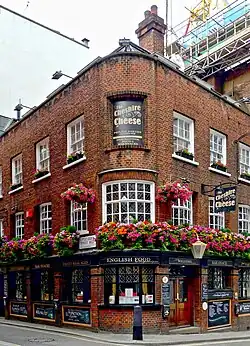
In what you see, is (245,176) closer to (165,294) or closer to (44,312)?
(165,294)

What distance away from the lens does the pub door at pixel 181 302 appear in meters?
19.9

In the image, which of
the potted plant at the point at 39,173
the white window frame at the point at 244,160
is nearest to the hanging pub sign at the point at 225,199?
the white window frame at the point at 244,160

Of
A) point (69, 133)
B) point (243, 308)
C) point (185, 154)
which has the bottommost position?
point (243, 308)

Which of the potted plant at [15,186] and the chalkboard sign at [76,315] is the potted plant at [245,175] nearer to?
the chalkboard sign at [76,315]

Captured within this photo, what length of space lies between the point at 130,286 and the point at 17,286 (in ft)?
27.7

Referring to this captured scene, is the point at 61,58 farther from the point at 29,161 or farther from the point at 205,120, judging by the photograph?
the point at 205,120

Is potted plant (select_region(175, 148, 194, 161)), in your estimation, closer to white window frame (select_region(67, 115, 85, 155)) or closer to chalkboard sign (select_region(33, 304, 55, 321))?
white window frame (select_region(67, 115, 85, 155))

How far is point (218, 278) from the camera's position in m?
22.2

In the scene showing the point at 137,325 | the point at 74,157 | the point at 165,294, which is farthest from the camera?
the point at 74,157

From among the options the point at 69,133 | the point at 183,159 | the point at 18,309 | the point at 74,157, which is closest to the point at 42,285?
the point at 18,309

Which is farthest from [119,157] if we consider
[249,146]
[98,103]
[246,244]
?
[249,146]

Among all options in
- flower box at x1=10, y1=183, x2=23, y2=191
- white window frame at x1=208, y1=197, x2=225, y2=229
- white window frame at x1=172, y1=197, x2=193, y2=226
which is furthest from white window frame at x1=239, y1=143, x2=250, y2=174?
flower box at x1=10, y1=183, x2=23, y2=191

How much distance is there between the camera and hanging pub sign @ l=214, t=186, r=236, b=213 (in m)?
19.9

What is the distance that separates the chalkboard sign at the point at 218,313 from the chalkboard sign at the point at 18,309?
27.1 feet
